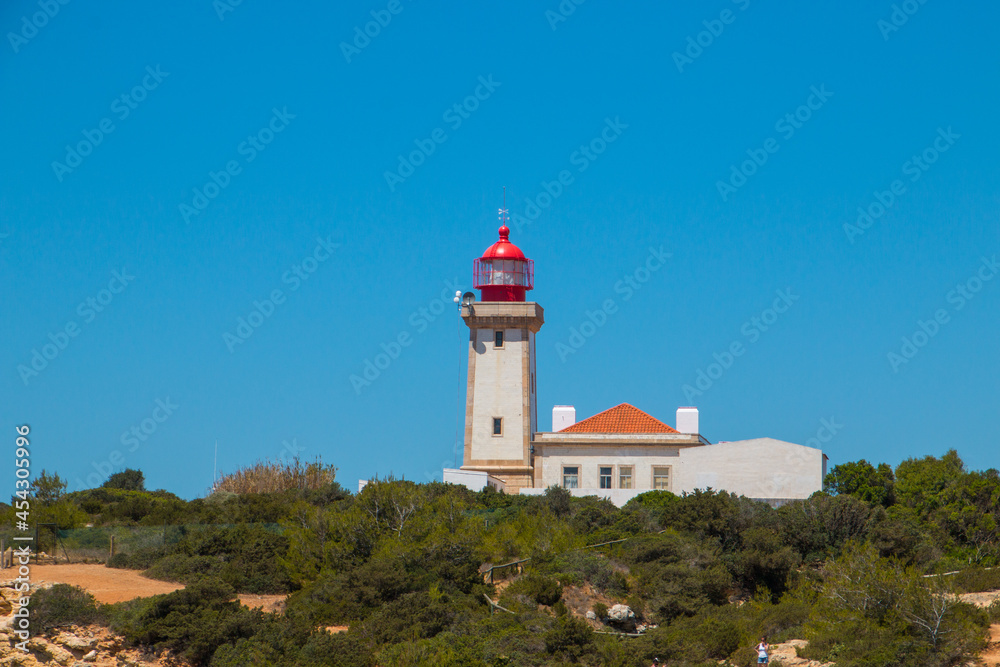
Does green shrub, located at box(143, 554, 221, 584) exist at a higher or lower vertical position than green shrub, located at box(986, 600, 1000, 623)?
higher

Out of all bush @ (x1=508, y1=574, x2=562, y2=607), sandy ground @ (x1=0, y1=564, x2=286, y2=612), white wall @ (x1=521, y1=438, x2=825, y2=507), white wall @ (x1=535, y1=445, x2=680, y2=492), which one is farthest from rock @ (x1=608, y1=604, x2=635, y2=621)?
white wall @ (x1=535, y1=445, x2=680, y2=492)

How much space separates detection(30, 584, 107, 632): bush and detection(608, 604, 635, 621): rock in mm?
9603

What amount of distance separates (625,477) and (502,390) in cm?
507

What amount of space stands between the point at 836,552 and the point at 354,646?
11924 millimetres

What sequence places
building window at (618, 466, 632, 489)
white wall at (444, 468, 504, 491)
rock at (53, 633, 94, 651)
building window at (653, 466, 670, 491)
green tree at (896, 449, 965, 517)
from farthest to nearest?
building window at (618, 466, 632, 489) → building window at (653, 466, 670, 491) → white wall at (444, 468, 504, 491) → green tree at (896, 449, 965, 517) → rock at (53, 633, 94, 651)

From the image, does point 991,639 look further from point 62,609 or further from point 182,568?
point 182,568

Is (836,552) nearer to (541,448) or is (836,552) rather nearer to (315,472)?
(541,448)

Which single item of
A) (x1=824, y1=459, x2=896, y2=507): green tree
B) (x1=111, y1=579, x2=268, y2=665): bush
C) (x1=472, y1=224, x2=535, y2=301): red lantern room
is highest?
(x1=472, y1=224, x2=535, y2=301): red lantern room

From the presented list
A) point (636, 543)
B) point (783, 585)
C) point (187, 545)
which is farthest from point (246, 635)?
point (783, 585)

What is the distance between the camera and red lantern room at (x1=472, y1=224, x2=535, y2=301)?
4006cm

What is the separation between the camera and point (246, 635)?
847 inches

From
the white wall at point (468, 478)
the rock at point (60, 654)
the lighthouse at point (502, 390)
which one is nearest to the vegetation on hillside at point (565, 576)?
the rock at point (60, 654)

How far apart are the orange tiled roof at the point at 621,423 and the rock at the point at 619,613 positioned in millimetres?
14601

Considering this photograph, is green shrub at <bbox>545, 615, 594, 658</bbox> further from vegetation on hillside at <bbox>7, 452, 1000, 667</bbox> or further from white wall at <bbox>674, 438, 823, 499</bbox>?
white wall at <bbox>674, 438, 823, 499</bbox>
